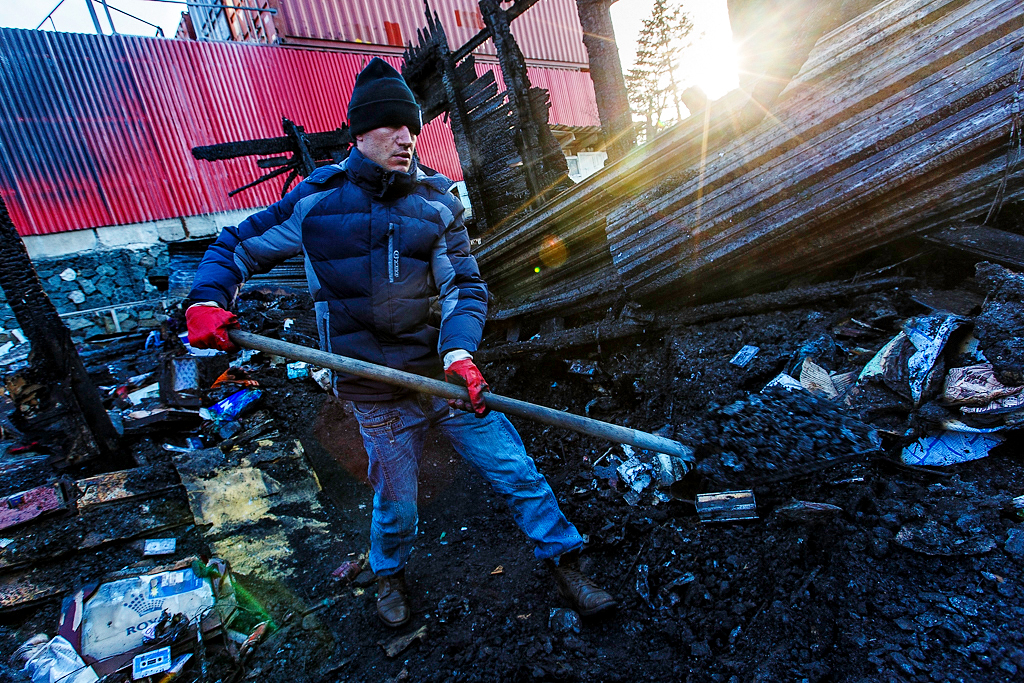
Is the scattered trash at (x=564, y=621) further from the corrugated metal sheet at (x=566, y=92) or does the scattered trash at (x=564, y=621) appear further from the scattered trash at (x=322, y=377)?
the corrugated metal sheet at (x=566, y=92)

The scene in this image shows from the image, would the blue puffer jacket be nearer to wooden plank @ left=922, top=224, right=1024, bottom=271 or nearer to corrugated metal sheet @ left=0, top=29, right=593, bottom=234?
wooden plank @ left=922, top=224, right=1024, bottom=271

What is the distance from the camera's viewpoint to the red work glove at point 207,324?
72.4 inches

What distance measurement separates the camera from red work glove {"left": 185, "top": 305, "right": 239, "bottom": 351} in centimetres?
184

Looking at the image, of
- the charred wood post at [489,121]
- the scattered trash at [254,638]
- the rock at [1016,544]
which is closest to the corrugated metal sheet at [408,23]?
the charred wood post at [489,121]

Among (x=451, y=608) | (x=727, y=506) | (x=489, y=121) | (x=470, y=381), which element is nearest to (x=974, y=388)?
(x=727, y=506)

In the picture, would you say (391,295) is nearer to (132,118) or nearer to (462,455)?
(462,455)

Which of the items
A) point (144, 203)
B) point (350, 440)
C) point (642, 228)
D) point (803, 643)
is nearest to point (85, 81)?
point (144, 203)

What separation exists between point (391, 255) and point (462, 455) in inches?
38.0

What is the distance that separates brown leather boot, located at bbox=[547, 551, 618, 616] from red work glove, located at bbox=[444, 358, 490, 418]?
0.83 meters

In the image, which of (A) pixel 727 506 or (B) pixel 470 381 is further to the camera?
(A) pixel 727 506

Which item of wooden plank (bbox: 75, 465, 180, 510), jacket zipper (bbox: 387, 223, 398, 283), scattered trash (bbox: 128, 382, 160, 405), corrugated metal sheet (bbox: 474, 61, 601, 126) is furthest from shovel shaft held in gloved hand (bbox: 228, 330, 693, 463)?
corrugated metal sheet (bbox: 474, 61, 601, 126)

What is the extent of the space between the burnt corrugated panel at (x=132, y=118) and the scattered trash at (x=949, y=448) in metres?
13.0

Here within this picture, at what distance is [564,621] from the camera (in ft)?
6.43

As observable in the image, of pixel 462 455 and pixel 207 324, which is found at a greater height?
pixel 207 324
